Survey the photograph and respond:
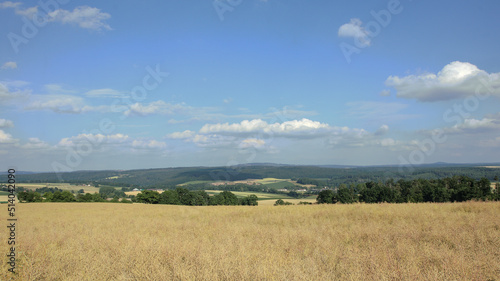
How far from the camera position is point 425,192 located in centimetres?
5625

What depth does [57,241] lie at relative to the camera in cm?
946

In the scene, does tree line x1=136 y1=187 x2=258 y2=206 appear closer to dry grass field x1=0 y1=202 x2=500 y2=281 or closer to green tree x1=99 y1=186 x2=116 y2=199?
green tree x1=99 y1=186 x2=116 y2=199

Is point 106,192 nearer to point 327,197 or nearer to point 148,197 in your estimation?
point 148,197

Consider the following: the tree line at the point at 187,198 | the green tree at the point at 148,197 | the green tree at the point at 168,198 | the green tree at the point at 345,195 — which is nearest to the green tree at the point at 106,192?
the green tree at the point at 148,197

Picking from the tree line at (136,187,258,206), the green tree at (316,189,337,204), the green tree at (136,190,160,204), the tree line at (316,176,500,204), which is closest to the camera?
the tree line at (316,176,500,204)

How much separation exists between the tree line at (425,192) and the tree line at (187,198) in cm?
2289

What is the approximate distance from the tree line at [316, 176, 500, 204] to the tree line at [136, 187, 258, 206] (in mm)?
22893

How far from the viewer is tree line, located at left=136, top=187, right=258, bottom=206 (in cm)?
6962

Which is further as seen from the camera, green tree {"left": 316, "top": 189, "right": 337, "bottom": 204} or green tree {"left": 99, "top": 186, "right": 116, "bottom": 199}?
green tree {"left": 99, "top": 186, "right": 116, "bottom": 199}

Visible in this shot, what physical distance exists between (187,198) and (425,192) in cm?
5500

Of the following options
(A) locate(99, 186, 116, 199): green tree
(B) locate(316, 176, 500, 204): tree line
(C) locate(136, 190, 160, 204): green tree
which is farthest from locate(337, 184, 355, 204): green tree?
(A) locate(99, 186, 116, 199): green tree

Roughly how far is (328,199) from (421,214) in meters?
54.7

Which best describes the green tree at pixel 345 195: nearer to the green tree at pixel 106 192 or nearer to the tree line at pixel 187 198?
the tree line at pixel 187 198

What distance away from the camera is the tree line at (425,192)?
161 feet
